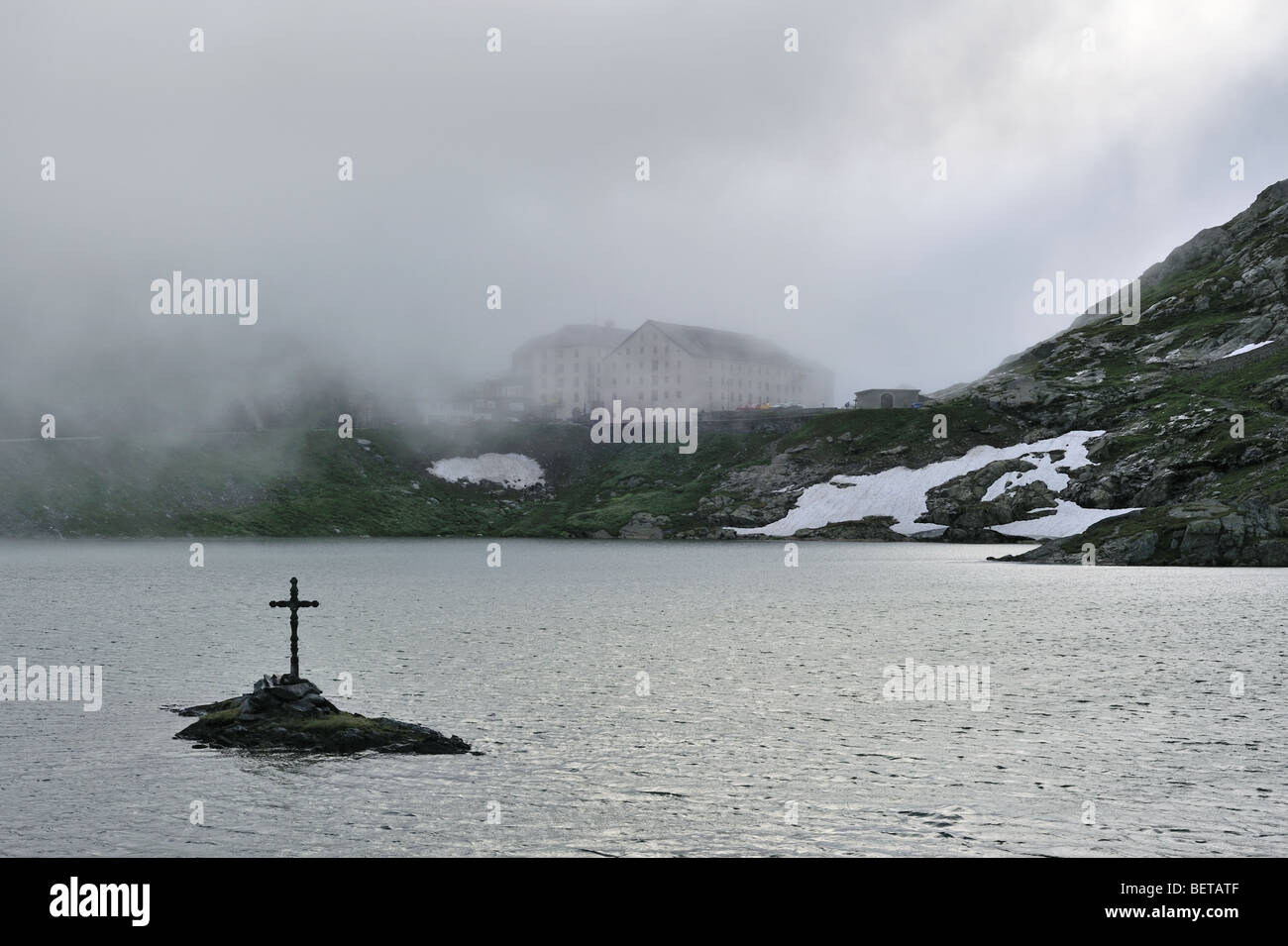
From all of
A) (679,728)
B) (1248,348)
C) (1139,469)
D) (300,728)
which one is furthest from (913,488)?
(300,728)

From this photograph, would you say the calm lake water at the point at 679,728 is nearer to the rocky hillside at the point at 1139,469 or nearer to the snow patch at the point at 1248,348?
the rocky hillside at the point at 1139,469

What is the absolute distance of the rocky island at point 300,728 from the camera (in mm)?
35219

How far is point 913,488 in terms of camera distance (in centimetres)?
18388

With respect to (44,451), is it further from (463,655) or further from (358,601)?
(463,655)

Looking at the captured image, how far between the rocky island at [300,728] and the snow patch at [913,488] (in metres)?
137

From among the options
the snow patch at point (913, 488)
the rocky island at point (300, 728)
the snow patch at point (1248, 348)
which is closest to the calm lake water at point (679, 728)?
the rocky island at point (300, 728)

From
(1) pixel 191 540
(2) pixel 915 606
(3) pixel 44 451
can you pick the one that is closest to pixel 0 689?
(2) pixel 915 606

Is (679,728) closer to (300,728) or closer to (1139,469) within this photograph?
(300,728)

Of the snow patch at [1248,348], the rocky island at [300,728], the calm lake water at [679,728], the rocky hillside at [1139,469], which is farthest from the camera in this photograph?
the snow patch at [1248,348]

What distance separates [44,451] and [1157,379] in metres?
196

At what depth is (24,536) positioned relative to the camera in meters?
→ 173

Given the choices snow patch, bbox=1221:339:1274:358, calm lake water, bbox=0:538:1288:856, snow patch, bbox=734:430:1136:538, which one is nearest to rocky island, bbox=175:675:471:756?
calm lake water, bbox=0:538:1288:856

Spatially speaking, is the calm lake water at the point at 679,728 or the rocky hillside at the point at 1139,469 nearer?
the calm lake water at the point at 679,728

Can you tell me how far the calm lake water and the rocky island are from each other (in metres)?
1.08
